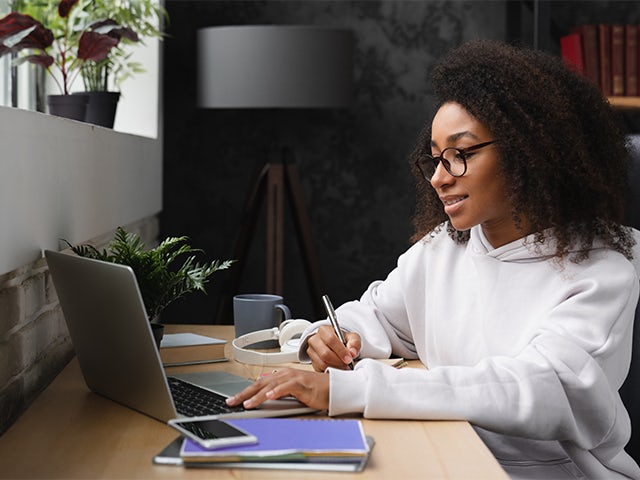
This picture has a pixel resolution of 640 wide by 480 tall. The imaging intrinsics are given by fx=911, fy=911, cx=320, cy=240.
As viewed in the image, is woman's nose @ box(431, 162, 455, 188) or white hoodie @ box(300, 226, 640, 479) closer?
white hoodie @ box(300, 226, 640, 479)

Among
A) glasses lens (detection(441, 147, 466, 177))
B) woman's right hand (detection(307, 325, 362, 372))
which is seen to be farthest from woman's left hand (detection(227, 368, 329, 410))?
glasses lens (detection(441, 147, 466, 177))

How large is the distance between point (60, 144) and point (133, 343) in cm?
49

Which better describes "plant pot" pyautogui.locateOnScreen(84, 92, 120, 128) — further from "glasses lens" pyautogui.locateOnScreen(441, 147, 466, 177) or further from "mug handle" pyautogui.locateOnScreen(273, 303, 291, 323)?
"glasses lens" pyautogui.locateOnScreen(441, 147, 466, 177)

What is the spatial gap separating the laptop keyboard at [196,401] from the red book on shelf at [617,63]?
8.20 ft

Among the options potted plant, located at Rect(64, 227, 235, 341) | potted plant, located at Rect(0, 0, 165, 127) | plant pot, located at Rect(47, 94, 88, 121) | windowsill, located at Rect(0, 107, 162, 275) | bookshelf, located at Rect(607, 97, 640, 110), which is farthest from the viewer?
bookshelf, located at Rect(607, 97, 640, 110)

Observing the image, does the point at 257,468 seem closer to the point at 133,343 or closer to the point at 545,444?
the point at 133,343

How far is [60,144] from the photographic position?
4.89 ft

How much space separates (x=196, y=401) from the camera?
1222mm

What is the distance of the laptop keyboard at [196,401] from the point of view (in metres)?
1.17

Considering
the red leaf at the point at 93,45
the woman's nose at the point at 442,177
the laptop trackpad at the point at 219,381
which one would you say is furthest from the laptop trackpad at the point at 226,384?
the red leaf at the point at 93,45

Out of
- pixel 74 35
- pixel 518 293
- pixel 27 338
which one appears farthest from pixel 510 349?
pixel 74 35

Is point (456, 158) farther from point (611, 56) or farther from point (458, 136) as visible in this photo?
point (611, 56)

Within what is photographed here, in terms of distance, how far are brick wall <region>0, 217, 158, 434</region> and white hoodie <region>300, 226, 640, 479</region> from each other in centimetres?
43

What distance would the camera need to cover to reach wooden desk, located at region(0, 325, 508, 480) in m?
0.98
